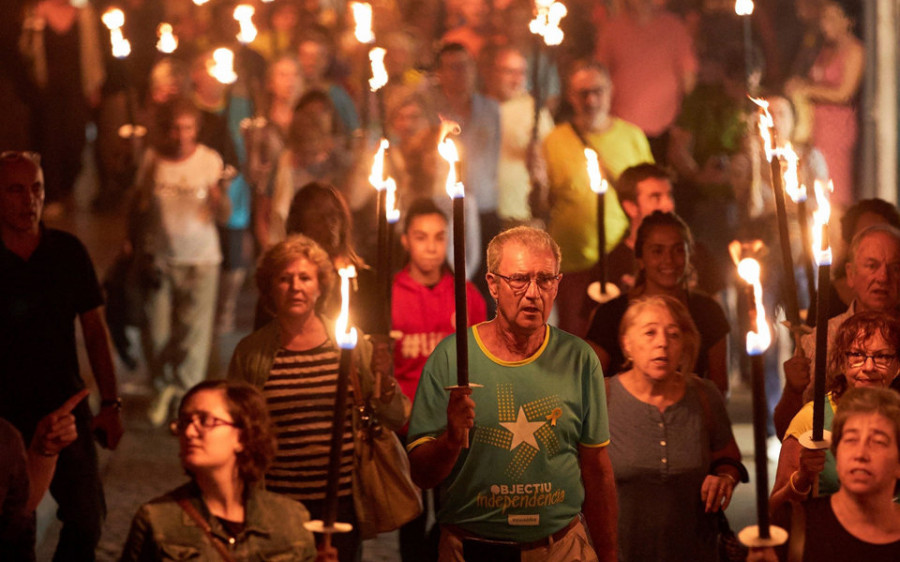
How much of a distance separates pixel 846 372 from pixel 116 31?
7521 millimetres

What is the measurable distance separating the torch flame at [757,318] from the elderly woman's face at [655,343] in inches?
64.6

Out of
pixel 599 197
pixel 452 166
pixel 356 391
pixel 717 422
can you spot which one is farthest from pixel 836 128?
pixel 452 166

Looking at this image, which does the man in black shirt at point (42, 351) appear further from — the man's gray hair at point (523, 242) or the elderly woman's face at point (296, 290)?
the man's gray hair at point (523, 242)

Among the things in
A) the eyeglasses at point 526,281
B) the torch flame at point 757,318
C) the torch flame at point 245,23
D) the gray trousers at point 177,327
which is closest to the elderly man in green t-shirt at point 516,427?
the eyeglasses at point 526,281

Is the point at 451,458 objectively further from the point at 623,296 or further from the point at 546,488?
the point at 623,296

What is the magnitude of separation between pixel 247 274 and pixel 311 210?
4.72 meters

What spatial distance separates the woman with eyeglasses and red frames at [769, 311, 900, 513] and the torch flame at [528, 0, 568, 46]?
19.1 ft

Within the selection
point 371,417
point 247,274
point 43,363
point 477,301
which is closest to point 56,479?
point 43,363

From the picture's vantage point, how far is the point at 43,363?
5.59m

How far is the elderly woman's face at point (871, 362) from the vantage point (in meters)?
4.57

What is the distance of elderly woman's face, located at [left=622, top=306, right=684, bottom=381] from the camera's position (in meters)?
5.10

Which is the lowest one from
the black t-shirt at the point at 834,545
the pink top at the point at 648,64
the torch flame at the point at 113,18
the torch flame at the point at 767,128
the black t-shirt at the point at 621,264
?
the black t-shirt at the point at 834,545

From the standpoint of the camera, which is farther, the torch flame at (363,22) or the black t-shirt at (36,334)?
the black t-shirt at (36,334)

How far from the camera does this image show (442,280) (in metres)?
6.55
